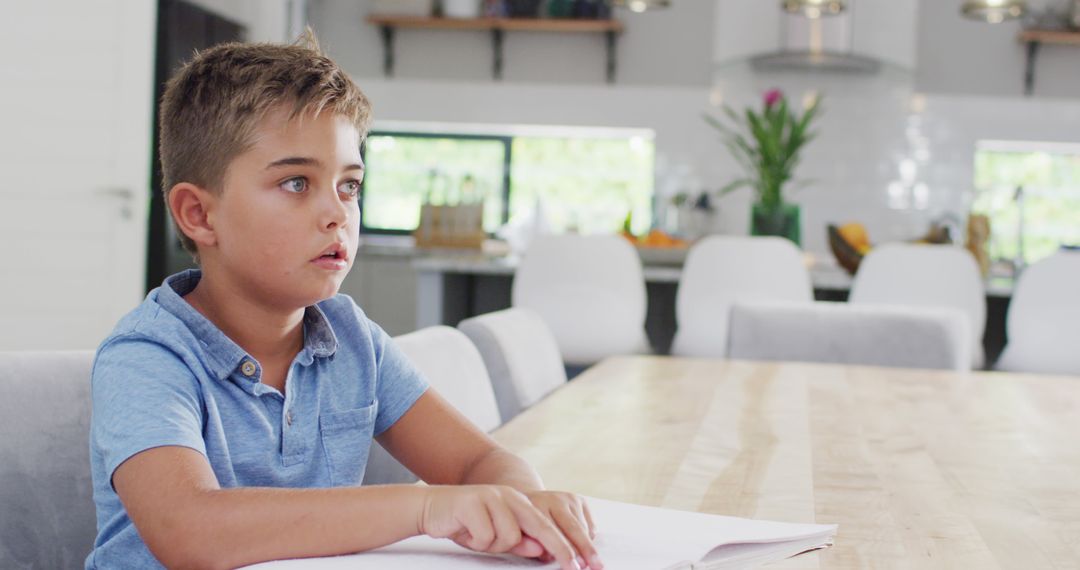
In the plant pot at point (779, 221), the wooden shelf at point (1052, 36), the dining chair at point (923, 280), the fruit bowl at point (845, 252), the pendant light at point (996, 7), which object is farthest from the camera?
the wooden shelf at point (1052, 36)

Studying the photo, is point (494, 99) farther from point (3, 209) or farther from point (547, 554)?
point (547, 554)

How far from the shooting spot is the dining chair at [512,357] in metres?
1.53

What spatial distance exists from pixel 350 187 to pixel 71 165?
3.63 m

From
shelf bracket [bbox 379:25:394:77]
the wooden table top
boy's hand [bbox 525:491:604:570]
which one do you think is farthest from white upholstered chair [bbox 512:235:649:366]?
shelf bracket [bbox 379:25:394:77]

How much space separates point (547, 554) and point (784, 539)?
155 mm

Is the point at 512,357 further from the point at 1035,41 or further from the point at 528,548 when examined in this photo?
the point at 1035,41

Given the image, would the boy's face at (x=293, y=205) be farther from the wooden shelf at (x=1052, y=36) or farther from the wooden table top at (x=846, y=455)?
the wooden shelf at (x=1052, y=36)

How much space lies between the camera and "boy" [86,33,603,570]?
648mm

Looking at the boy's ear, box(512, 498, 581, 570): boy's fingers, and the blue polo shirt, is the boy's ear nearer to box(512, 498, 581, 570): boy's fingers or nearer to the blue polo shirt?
the blue polo shirt

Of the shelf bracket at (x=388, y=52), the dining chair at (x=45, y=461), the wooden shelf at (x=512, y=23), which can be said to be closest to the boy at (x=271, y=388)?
A: the dining chair at (x=45, y=461)

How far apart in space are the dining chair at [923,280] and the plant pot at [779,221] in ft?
2.00

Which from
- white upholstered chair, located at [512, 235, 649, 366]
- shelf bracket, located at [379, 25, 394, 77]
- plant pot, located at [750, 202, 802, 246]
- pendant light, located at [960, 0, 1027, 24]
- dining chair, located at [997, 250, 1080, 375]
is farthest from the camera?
shelf bracket, located at [379, 25, 394, 77]

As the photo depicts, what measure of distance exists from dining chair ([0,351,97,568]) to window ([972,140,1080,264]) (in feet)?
20.6

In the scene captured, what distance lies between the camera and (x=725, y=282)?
3.55 metres
